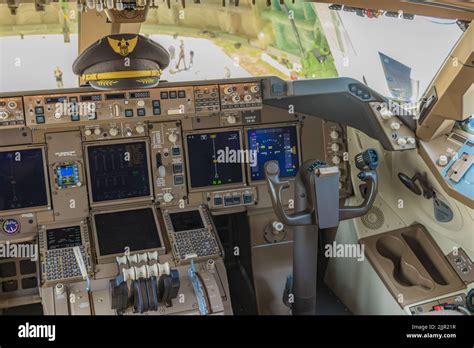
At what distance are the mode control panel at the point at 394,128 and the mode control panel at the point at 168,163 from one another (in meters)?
1.31

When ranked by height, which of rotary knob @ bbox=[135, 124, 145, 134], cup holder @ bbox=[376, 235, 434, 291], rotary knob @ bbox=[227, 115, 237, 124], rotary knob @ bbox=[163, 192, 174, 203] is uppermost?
rotary knob @ bbox=[227, 115, 237, 124]

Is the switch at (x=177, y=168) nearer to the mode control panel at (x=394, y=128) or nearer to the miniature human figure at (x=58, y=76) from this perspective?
the miniature human figure at (x=58, y=76)

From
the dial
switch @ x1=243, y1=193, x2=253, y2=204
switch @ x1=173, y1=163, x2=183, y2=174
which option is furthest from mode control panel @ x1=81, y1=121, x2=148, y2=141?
switch @ x1=243, y1=193, x2=253, y2=204

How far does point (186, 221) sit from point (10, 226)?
3.62 feet

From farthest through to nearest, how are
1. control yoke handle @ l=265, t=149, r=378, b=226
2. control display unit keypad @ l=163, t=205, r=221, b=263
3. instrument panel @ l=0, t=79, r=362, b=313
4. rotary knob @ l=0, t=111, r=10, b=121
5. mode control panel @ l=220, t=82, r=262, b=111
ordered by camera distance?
mode control panel @ l=220, t=82, r=262, b=111 < control display unit keypad @ l=163, t=205, r=221, b=263 < instrument panel @ l=0, t=79, r=362, b=313 < rotary knob @ l=0, t=111, r=10, b=121 < control yoke handle @ l=265, t=149, r=378, b=226

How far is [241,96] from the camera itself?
3213 mm

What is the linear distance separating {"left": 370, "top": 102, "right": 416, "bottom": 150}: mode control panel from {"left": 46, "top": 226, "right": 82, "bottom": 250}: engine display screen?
79.9 inches

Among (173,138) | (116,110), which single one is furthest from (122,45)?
(173,138)

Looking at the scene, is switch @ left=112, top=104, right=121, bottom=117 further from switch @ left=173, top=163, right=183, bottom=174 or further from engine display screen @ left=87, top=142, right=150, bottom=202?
switch @ left=173, top=163, right=183, bottom=174

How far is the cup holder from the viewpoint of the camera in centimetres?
291

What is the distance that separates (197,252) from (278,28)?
205 cm

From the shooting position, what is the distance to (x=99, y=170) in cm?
330

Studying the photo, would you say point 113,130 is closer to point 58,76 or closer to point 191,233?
point 58,76
